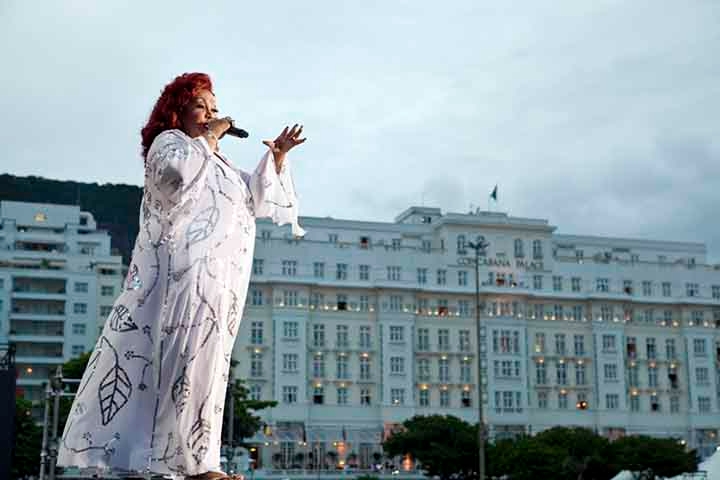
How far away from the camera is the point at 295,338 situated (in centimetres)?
6925

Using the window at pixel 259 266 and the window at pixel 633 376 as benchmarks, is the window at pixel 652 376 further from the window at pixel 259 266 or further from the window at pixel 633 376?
the window at pixel 259 266

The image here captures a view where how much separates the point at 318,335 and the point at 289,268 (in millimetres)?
5052

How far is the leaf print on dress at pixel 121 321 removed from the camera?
5.84m

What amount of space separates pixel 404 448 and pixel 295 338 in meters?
13.9

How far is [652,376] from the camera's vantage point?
78062 mm

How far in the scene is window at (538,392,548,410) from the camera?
7425cm

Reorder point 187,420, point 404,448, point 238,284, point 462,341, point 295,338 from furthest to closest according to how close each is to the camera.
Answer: point 462,341, point 295,338, point 404,448, point 238,284, point 187,420

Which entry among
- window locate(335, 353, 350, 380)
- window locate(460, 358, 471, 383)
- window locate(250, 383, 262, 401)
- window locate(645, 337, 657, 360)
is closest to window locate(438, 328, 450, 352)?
→ window locate(460, 358, 471, 383)

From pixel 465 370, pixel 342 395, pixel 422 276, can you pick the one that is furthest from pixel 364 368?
pixel 422 276

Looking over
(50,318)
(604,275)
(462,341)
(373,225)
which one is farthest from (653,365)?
→ (50,318)

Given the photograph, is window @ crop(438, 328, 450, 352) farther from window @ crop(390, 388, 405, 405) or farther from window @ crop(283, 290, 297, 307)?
window @ crop(283, 290, 297, 307)

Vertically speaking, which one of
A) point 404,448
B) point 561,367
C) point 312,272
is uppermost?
point 312,272

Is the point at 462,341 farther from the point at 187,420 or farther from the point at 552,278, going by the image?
the point at 187,420

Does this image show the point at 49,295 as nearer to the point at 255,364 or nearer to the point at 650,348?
the point at 255,364
